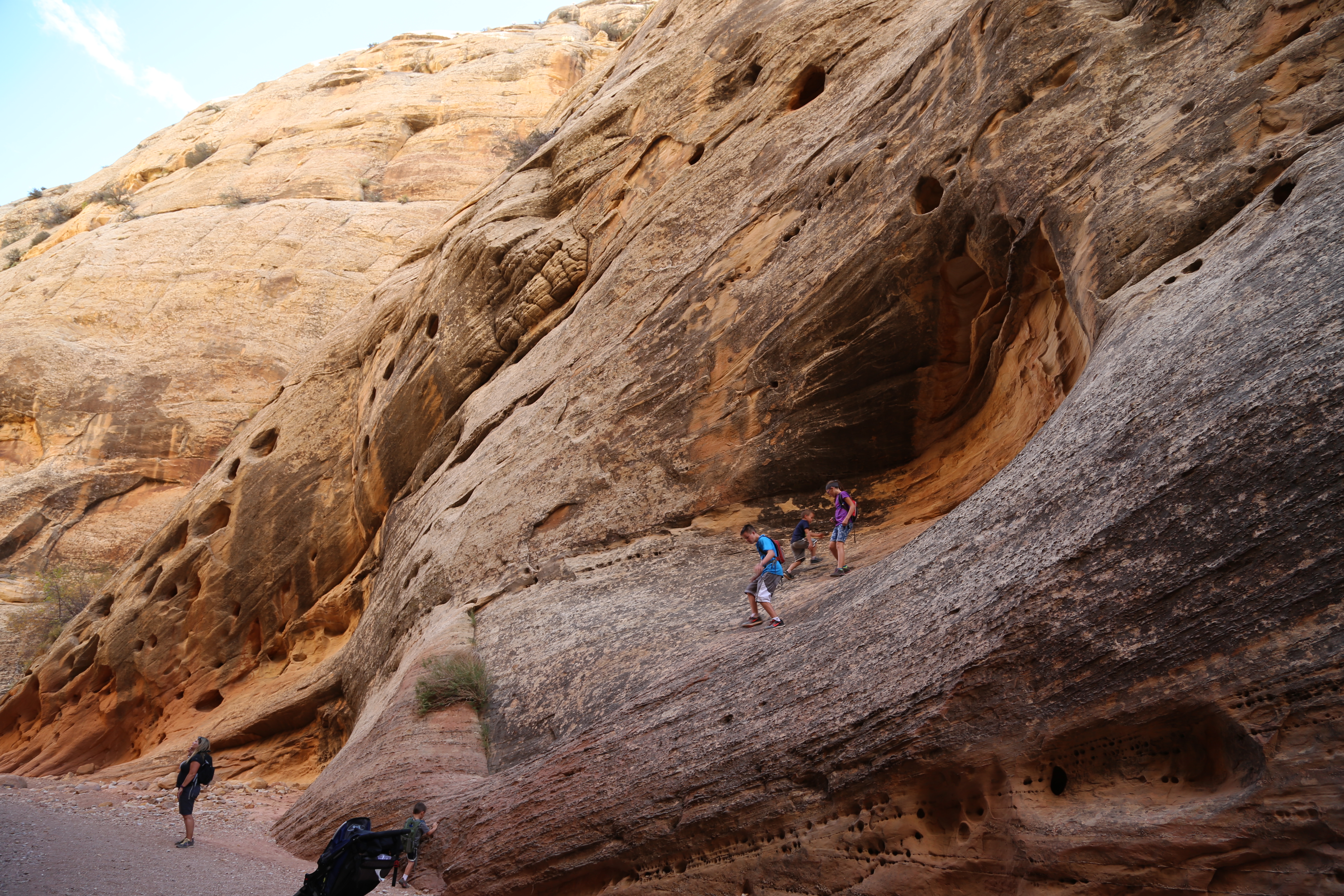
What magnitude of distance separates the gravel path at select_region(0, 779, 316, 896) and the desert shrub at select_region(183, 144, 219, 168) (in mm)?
29155

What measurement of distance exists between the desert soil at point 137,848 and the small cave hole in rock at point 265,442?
7.79 meters

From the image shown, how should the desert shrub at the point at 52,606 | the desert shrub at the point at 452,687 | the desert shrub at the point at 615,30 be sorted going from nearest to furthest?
the desert shrub at the point at 452,687
the desert shrub at the point at 52,606
the desert shrub at the point at 615,30

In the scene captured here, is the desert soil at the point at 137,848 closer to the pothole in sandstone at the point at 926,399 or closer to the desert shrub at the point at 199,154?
the pothole in sandstone at the point at 926,399

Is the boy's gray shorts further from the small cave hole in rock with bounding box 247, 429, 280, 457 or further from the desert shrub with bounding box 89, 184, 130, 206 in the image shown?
the desert shrub with bounding box 89, 184, 130, 206

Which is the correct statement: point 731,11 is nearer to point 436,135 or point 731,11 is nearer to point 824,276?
point 824,276

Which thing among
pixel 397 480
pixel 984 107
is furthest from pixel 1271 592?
pixel 397 480

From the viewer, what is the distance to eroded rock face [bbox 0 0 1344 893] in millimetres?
4387

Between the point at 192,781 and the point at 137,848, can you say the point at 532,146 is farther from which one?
the point at 137,848

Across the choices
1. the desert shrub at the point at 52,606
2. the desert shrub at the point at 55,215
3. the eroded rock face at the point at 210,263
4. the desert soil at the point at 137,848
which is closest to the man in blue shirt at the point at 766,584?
the desert soil at the point at 137,848

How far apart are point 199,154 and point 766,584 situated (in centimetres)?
3610

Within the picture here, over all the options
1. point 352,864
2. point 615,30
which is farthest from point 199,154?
point 352,864

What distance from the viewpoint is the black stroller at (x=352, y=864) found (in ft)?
17.6

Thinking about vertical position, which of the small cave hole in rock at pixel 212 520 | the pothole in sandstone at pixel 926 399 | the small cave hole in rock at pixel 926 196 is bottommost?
the pothole in sandstone at pixel 926 399

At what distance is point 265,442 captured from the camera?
60.5 ft
